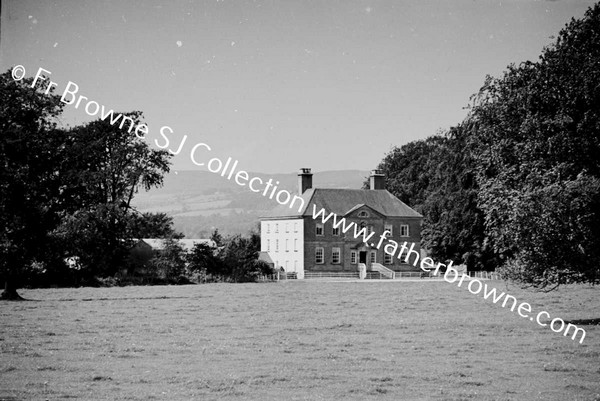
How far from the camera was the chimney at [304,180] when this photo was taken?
236ft

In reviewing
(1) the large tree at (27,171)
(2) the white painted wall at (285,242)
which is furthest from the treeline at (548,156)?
(2) the white painted wall at (285,242)

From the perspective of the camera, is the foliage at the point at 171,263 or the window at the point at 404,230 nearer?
the foliage at the point at 171,263

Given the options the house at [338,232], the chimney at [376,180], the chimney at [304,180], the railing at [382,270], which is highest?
the chimney at [376,180]

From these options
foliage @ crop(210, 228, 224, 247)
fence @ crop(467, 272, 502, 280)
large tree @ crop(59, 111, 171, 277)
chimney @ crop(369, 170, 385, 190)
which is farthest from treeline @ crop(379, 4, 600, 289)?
chimney @ crop(369, 170, 385, 190)

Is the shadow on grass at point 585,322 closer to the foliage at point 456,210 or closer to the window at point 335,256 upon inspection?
the foliage at point 456,210

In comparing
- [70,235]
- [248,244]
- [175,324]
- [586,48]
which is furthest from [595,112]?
[248,244]

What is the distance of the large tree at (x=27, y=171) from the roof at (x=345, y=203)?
41.3 m

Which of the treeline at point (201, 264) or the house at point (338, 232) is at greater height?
the house at point (338, 232)

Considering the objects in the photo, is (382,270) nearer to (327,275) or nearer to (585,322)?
(327,275)

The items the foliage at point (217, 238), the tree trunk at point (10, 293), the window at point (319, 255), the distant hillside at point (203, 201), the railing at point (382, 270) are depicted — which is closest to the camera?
the tree trunk at point (10, 293)

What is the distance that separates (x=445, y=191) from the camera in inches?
2347

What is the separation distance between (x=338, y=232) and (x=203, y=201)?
34.0 m

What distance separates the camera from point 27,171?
99.3 feet

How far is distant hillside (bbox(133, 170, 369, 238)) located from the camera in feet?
122
